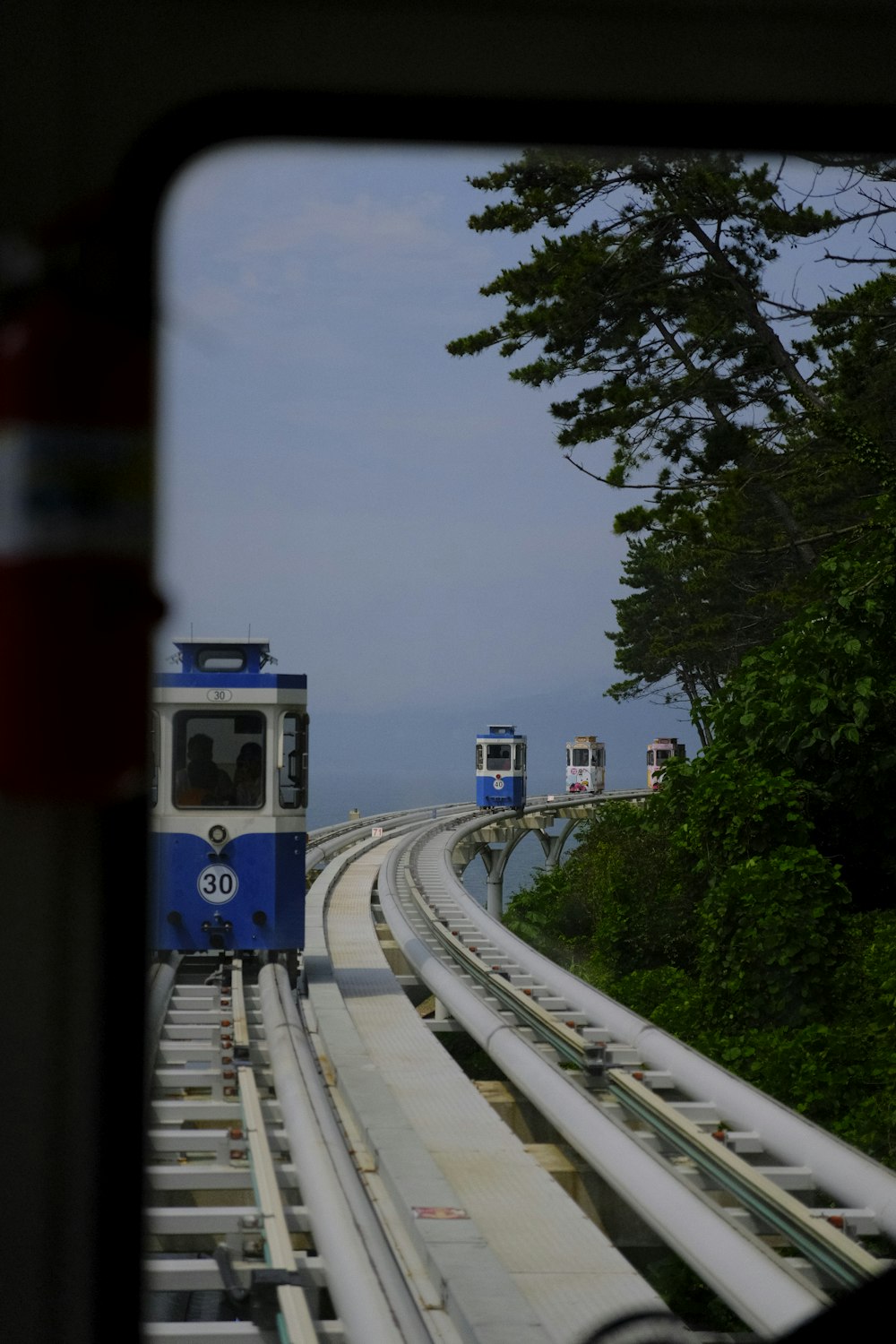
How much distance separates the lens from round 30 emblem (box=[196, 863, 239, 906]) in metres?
9.92

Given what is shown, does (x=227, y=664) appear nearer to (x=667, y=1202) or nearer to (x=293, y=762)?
(x=293, y=762)

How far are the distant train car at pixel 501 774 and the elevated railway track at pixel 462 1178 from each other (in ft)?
95.5

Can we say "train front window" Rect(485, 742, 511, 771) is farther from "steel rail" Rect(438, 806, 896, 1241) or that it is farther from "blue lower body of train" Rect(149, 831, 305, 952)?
"blue lower body of train" Rect(149, 831, 305, 952)

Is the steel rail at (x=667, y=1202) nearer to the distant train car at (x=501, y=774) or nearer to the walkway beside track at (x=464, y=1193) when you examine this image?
the walkway beside track at (x=464, y=1193)

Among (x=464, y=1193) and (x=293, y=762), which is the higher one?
(x=293, y=762)

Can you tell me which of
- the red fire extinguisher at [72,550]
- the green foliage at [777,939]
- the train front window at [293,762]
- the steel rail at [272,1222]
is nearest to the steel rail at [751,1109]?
the green foliage at [777,939]

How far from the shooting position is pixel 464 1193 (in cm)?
567

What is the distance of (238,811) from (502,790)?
1207 inches

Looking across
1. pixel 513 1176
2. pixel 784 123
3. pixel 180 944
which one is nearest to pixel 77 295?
pixel 784 123

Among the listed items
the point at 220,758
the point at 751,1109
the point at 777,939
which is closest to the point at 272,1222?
the point at 751,1109

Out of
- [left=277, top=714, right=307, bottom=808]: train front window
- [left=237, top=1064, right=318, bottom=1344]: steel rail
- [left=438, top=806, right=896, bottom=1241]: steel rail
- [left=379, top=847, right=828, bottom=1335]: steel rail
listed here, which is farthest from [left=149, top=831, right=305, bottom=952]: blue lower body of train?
[left=237, top=1064, right=318, bottom=1344]: steel rail

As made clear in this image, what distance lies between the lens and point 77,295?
5.73ft

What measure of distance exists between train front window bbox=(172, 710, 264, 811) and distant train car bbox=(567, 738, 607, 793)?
43.0 meters

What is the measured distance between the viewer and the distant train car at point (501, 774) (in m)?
39.9
